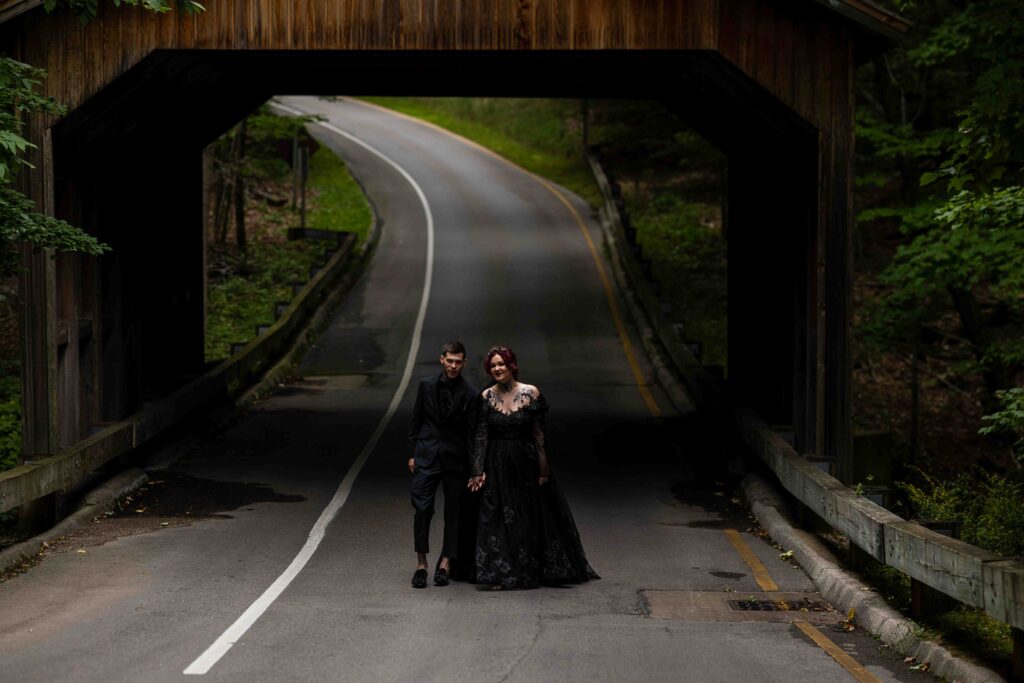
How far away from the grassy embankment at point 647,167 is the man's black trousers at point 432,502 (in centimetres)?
1882

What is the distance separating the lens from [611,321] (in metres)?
31.3

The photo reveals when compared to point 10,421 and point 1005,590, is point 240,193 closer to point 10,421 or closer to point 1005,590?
point 10,421

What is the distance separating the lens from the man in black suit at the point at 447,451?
11.3m

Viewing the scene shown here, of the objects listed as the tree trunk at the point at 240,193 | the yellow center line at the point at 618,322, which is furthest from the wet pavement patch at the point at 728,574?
the tree trunk at the point at 240,193

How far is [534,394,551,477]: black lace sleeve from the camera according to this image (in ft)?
36.8

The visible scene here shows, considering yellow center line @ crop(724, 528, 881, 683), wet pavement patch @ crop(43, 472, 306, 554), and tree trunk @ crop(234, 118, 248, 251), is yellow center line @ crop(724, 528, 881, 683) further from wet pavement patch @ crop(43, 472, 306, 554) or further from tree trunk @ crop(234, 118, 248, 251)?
tree trunk @ crop(234, 118, 248, 251)

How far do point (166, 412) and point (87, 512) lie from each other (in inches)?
137

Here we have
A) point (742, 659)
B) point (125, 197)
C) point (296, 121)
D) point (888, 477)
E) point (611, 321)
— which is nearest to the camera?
point (742, 659)

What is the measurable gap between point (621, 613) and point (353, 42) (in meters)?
7.19

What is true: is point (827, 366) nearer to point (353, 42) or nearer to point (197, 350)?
point (353, 42)

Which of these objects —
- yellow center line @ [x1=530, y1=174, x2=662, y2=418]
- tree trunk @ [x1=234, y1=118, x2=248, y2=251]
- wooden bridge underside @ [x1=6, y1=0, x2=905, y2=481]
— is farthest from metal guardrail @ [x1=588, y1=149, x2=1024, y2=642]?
tree trunk @ [x1=234, y1=118, x2=248, y2=251]

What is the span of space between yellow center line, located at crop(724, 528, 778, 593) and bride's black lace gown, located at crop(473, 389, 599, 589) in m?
1.59

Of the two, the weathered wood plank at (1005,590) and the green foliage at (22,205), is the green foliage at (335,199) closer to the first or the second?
the green foliage at (22,205)

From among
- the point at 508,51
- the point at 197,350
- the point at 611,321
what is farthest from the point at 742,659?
the point at 611,321
